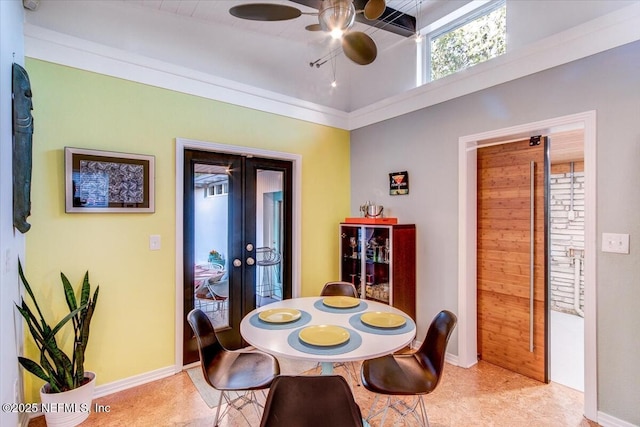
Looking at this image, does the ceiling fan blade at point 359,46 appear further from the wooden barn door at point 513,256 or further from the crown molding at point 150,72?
the wooden barn door at point 513,256

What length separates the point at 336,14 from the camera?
1688 millimetres

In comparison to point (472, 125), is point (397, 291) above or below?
below

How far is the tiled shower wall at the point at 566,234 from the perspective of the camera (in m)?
4.57

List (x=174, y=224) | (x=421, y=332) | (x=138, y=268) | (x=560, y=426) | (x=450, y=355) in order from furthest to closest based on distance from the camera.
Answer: (x=421, y=332) < (x=450, y=355) < (x=174, y=224) < (x=138, y=268) < (x=560, y=426)

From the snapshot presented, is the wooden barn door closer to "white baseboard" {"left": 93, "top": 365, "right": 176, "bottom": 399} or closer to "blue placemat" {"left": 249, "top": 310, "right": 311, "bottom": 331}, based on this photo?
"blue placemat" {"left": 249, "top": 310, "right": 311, "bottom": 331}

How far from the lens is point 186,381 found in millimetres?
2713

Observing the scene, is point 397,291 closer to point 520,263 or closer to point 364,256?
point 364,256

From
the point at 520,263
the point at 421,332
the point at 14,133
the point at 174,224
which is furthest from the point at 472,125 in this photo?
the point at 14,133

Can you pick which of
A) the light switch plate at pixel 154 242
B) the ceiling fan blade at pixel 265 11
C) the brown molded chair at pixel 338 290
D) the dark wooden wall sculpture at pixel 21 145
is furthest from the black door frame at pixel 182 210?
the ceiling fan blade at pixel 265 11

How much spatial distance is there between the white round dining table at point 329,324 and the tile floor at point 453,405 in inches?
31.0

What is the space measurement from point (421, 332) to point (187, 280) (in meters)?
2.53

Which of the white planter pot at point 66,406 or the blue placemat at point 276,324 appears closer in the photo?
the blue placemat at point 276,324

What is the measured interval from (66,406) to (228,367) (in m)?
1.13

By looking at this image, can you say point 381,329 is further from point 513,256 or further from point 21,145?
point 21,145
